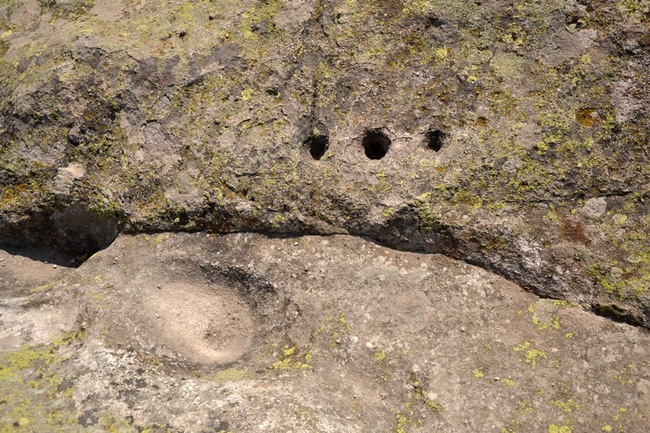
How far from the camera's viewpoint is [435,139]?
3.93 metres

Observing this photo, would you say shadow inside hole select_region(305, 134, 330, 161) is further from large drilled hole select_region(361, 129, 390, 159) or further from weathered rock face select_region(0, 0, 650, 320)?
large drilled hole select_region(361, 129, 390, 159)

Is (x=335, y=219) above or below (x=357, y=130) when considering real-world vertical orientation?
below

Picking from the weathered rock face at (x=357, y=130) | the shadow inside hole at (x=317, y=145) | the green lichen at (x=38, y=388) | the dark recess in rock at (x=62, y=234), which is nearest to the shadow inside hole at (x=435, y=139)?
the weathered rock face at (x=357, y=130)

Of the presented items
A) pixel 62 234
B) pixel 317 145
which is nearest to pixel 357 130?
pixel 317 145

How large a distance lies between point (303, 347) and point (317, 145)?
4.28ft

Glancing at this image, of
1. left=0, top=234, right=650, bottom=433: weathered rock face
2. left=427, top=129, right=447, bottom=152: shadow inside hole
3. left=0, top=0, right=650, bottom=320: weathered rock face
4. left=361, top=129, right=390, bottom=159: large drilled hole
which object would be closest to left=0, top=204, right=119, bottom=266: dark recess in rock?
left=0, top=0, right=650, bottom=320: weathered rock face

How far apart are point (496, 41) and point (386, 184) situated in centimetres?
111

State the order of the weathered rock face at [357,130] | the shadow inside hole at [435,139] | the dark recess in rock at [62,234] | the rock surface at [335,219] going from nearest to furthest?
the rock surface at [335,219] < the weathered rock face at [357,130] < the shadow inside hole at [435,139] < the dark recess in rock at [62,234]

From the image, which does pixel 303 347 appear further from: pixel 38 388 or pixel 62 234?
pixel 62 234

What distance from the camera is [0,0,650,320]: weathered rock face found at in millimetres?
3660

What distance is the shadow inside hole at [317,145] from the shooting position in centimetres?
409

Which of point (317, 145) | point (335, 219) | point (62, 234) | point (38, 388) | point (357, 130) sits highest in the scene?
point (357, 130)

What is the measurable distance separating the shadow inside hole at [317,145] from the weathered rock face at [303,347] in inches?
22.1

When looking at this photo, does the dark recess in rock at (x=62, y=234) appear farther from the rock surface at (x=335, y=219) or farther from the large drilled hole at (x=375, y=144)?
the large drilled hole at (x=375, y=144)
